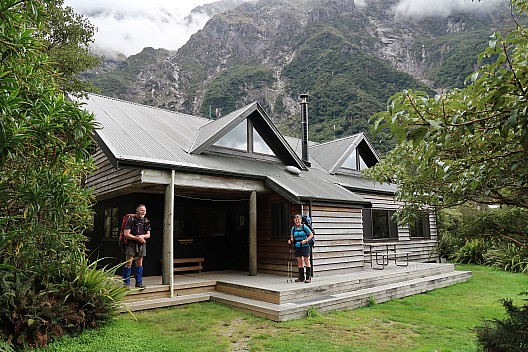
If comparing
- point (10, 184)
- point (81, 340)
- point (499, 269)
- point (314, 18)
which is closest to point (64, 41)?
point (10, 184)

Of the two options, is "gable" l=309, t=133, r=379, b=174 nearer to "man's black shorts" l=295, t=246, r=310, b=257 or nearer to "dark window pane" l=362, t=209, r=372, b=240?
"dark window pane" l=362, t=209, r=372, b=240

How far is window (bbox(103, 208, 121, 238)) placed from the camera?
974 cm

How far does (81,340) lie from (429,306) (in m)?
6.32

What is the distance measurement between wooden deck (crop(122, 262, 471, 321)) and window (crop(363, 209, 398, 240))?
9.71ft

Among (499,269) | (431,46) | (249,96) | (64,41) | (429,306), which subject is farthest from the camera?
(431,46)

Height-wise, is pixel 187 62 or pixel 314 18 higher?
pixel 314 18

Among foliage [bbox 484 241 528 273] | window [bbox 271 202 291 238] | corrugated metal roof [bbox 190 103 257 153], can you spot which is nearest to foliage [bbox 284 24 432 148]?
foliage [bbox 484 241 528 273]

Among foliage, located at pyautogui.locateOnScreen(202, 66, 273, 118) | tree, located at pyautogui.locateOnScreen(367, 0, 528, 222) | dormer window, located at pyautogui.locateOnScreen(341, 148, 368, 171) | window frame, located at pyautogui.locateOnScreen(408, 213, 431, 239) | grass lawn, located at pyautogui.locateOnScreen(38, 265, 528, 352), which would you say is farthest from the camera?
foliage, located at pyautogui.locateOnScreen(202, 66, 273, 118)

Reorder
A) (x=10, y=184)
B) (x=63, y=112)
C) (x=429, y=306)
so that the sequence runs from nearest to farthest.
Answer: (x=63, y=112)
(x=10, y=184)
(x=429, y=306)

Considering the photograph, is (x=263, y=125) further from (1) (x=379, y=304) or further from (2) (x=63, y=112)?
(2) (x=63, y=112)

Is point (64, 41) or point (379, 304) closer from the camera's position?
point (379, 304)

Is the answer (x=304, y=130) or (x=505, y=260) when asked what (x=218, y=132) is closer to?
(x=304, y=130)

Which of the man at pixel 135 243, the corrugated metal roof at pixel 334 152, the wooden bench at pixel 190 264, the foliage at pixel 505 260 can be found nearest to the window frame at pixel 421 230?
the foliage at pixel 505 260

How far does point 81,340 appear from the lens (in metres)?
4.68
